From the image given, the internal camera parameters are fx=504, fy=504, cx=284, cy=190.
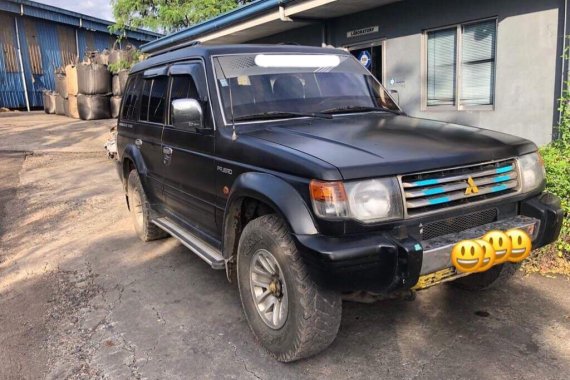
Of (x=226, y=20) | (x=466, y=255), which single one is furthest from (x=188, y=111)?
(x=226, y=20)

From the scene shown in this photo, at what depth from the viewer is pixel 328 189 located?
2695 millimetres

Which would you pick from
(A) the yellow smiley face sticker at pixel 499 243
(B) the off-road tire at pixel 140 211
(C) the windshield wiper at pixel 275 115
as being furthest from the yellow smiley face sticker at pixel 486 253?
(B) the off-road tire at pixel 140 211

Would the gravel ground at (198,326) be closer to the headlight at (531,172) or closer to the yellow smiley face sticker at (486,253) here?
the yellow smiley face sticker at (486,253)

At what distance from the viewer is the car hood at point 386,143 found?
2.79m

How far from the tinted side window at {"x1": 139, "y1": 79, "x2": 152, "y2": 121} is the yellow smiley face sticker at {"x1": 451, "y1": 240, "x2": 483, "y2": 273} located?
357 cm

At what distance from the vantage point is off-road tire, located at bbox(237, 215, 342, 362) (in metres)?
2.85

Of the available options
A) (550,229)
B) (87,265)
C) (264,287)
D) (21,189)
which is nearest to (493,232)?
(550,229)

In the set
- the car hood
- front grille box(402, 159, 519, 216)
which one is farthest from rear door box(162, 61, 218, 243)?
front grille box(402, 159, 519, 216)

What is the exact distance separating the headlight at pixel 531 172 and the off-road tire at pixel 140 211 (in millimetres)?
3694

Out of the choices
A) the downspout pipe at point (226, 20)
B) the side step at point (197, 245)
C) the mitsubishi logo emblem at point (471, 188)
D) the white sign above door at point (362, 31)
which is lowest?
the side step at point (197, 245)

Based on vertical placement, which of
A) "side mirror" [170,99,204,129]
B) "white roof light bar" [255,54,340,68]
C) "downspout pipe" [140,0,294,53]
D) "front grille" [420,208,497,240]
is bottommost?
"front grille" [420,208,497,240]

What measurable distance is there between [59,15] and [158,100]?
28.3 m

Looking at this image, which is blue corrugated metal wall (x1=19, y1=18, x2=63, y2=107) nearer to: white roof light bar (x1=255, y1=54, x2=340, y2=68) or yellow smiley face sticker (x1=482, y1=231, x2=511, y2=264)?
white roof light bar (x1=255, y1=54, x2=340, y2=68)

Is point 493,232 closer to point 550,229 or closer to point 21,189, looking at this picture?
point 550,229
